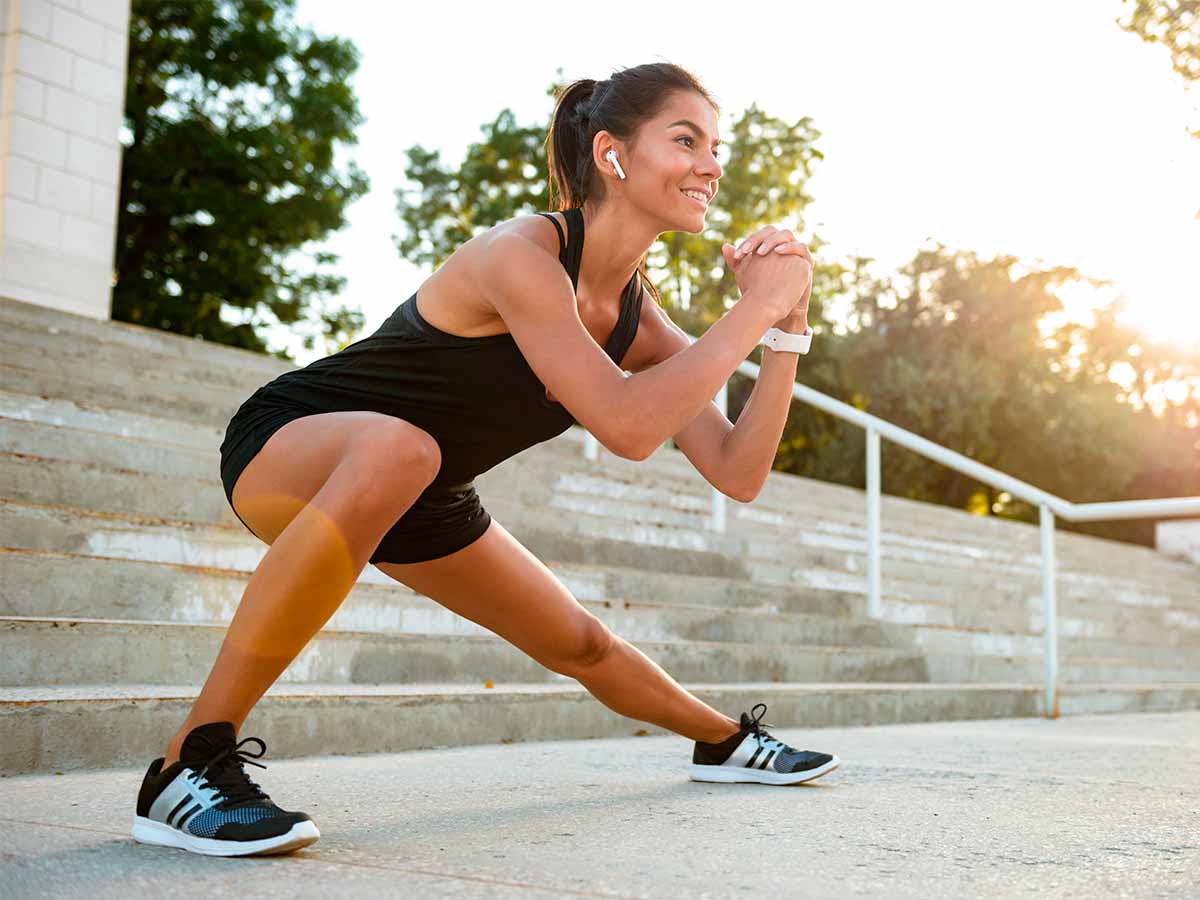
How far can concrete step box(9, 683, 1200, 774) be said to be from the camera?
2.42 metres

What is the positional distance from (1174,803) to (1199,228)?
29.3 feet

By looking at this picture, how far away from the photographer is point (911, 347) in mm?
21672

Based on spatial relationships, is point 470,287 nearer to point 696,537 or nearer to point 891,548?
point 696,537

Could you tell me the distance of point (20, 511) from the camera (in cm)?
321

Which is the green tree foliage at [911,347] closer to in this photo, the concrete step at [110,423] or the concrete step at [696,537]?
the concrete step at [696,537]

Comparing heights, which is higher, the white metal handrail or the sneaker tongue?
the white metal handrail

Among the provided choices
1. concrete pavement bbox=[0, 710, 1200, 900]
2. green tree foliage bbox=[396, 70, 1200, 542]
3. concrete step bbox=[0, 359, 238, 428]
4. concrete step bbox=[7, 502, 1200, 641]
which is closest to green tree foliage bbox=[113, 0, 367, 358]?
green tree foliage bbox=[396, 70, 1200, 542]

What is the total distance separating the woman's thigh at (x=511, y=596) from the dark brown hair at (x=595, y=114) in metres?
0.62

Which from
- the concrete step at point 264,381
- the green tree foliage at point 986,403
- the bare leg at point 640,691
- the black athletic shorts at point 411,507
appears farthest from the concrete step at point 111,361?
the green tree foliage at point 986,403

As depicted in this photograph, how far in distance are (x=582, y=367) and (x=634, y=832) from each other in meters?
0.75

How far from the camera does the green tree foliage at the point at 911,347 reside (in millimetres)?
19922

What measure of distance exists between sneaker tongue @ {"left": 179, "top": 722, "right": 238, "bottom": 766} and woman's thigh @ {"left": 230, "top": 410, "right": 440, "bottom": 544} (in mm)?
367

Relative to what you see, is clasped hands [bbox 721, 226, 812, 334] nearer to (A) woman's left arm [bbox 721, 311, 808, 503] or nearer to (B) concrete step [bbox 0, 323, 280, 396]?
(A) woman's left arm [bbox 721, 311, 808, 503]

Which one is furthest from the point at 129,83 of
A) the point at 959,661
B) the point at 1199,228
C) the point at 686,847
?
the point at 686,847
